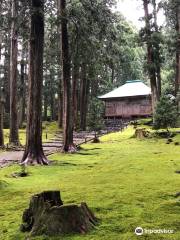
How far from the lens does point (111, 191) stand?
337 inches

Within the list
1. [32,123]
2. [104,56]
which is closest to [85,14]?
[104,56]

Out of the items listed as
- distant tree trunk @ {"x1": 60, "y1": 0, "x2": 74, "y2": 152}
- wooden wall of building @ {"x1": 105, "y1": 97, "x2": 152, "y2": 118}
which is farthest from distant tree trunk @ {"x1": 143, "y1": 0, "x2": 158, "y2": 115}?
Result: wooden wall of building @ {"x1": 105, "y1": 97, "x2": 152, "y2": 118}

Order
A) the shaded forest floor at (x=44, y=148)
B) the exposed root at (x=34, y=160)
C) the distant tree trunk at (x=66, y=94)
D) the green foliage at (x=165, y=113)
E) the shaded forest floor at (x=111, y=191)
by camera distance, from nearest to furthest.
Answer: the shaded forest floor at (x=111, y=191), the exposed root at (x=34, y=160), the shaded forest floor at (x=44, y=148), the distant tree trunk at (x=66, y=94), the green foliage at (x=165, y=113)

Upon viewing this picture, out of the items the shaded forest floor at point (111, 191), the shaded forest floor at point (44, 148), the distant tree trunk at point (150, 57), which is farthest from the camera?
the distant tree trunk at point (150, 57)

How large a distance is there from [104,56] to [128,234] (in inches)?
618

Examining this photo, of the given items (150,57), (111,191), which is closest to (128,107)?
(150,57)

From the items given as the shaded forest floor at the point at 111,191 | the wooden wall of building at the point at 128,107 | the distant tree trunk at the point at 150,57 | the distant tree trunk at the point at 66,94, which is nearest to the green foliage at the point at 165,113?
the distant tree trunk at the point at 150,57

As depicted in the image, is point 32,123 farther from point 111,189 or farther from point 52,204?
point 52,204

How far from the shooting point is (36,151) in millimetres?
14633

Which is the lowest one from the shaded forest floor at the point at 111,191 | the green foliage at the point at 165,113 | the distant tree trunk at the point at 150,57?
the shaded forest floor at the point at 111,191

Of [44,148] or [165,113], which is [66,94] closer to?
[44,148]

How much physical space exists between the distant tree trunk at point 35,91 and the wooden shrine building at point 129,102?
31615 mm

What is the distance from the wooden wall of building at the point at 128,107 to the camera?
1857 inches

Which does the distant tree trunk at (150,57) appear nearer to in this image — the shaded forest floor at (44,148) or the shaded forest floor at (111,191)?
the shaded forest floor at (44,148)
